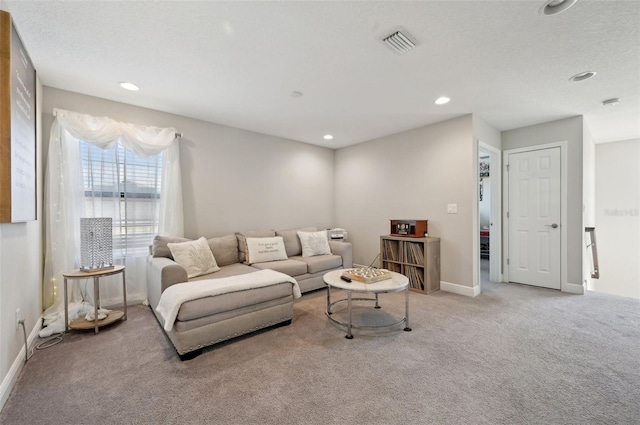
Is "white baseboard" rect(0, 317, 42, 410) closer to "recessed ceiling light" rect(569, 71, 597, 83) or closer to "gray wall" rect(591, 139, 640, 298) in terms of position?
"recessed ceiling light" rect(569, 71, 597, 83)

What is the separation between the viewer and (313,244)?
164 inches

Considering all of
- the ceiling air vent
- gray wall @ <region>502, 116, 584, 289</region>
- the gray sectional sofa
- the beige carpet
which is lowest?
the beige carpet

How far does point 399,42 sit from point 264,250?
2.81 m

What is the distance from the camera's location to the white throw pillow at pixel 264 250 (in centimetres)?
358

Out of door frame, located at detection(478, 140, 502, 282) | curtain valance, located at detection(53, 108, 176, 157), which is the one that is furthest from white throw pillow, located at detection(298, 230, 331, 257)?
door frame, located at detection(478, 140, 502, 282)

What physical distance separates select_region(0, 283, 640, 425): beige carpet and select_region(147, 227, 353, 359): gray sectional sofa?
5.3 inches

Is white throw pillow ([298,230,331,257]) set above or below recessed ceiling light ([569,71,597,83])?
below

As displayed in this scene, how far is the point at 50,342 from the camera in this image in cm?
232

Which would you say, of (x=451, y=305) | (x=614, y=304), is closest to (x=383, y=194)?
(x=451, y=305)

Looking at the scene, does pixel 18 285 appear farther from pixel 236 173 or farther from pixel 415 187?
pixel 415 187

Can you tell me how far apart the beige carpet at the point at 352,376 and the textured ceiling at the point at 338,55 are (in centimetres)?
245

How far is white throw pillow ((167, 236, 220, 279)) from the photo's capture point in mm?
2855

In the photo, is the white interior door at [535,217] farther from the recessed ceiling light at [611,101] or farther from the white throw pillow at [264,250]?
the white throw pillow at [264,250]

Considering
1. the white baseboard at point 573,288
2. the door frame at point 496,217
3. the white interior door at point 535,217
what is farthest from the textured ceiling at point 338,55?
the white baseboard at point 573,288
